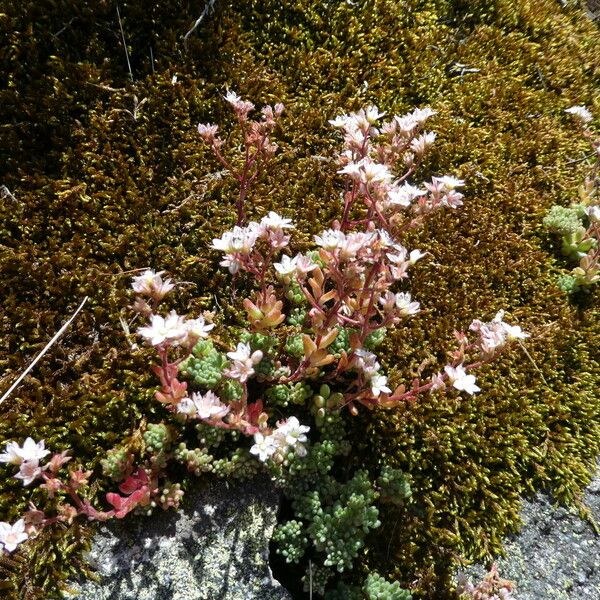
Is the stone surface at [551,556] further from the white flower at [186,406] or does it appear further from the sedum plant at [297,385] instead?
the white flower at [186,406]

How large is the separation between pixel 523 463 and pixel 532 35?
246cm

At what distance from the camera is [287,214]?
274 centimetres

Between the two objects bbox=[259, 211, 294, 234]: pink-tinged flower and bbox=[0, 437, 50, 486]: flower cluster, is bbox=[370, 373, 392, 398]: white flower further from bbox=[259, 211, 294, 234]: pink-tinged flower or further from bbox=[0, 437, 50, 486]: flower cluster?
bbox=[0, 437, 50, 486]: flower cluster

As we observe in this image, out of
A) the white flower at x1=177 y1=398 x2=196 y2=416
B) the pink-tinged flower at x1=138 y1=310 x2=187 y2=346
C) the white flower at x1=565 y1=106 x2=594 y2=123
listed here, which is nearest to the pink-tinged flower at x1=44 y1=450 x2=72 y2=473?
the white flower at x1=177 y1=398 x2=196 y2=416

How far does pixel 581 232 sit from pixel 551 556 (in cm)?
154

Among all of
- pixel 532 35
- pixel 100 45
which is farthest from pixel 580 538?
pixel 100 45

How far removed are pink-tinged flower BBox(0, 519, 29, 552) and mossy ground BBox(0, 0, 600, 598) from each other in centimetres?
19

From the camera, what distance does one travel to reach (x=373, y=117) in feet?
7.91

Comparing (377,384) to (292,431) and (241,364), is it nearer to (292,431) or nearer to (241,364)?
(292,431)

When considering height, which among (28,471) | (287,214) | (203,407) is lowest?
(28,471)

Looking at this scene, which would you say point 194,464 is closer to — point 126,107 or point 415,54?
point 126,107

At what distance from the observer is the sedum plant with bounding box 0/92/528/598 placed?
2.09m

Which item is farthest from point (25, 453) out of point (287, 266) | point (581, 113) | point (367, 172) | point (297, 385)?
point (581, 113)

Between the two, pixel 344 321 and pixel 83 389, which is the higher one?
pixel 344 321
